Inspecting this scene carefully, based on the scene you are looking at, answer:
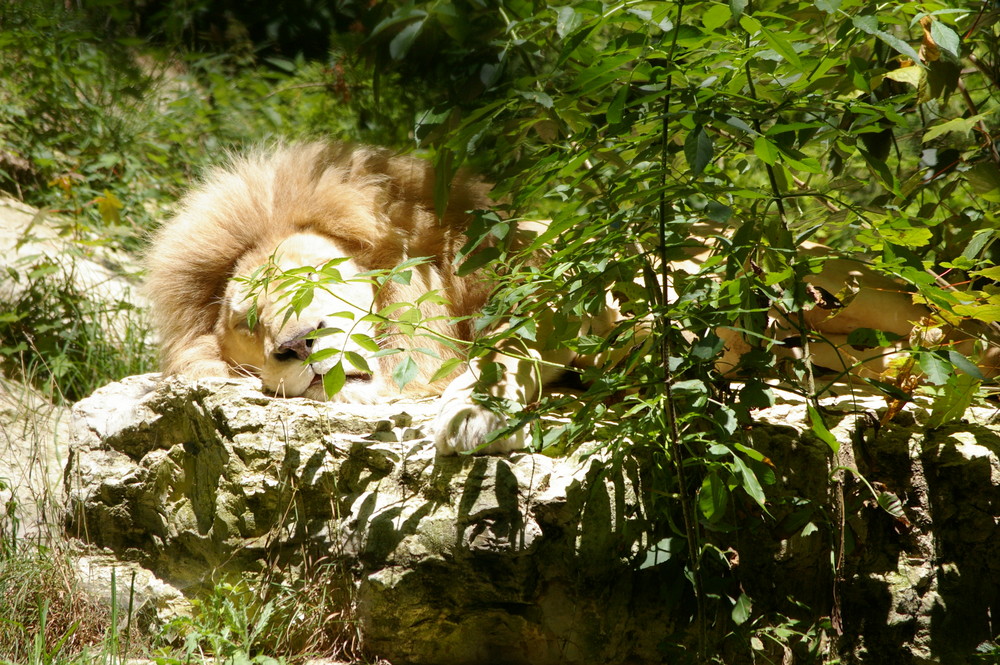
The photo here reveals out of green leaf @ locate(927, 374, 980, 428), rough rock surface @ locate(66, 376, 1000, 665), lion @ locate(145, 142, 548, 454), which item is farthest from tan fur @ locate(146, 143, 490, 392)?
green leaf @ locate(927, 374, 980, 428)

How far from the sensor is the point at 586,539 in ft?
6.74

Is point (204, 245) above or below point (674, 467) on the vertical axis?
above

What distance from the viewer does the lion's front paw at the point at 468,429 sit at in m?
2.05

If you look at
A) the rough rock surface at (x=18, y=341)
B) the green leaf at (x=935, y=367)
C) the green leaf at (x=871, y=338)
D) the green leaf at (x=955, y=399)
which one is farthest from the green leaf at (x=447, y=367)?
the rough rock surface at (x=18, y=341)

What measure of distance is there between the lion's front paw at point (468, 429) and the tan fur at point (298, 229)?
610 mm

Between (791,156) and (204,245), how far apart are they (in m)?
1.92

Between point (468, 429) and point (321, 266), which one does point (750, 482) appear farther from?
point (321, 266)

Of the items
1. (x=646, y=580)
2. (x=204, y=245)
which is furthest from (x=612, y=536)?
(x=204, y=245)

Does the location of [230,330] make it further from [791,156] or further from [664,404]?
[791,156]

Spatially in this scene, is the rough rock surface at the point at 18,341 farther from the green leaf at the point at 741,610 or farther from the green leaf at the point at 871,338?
the green leaf at the point at 871,338

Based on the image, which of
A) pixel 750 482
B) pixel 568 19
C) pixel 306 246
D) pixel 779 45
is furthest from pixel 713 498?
pixel 306 246

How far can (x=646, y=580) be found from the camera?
206cm

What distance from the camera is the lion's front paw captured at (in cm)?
205

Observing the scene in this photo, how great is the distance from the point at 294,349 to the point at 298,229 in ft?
1.86
